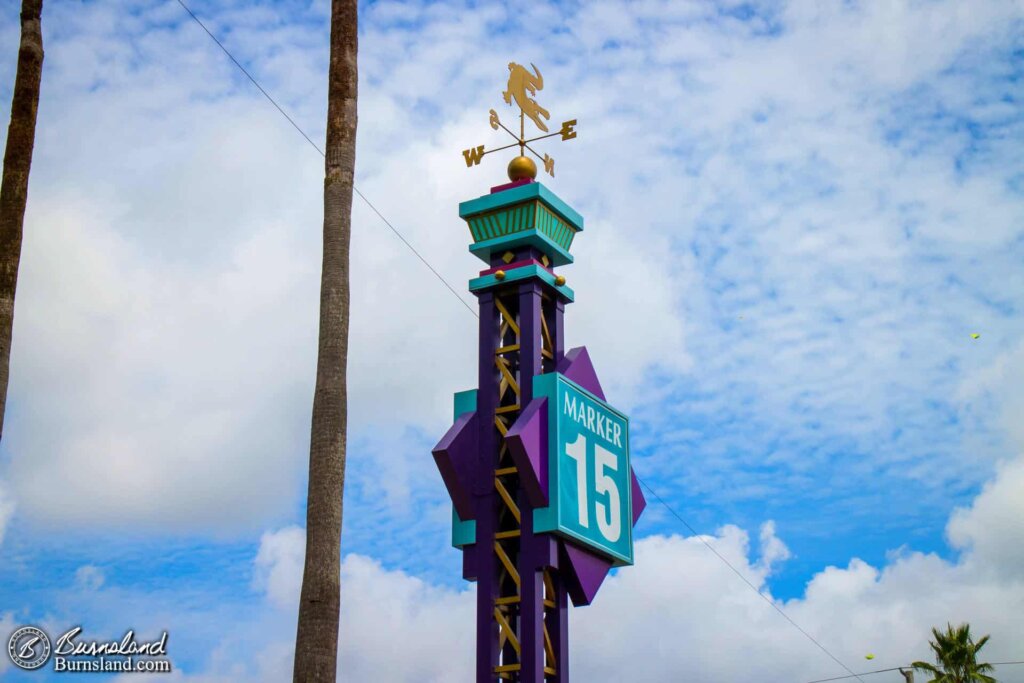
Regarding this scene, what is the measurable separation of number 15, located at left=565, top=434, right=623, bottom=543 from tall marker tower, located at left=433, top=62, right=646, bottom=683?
0.10ft

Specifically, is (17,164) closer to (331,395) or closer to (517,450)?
(331,395)

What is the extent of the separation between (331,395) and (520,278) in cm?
846

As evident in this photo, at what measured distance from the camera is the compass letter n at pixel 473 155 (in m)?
23.7

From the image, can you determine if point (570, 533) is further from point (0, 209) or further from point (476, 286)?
point (0, 209)

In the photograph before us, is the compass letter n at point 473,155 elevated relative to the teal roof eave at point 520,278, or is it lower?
elevated

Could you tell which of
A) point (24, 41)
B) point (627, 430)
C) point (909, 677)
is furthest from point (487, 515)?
point (909, 677)

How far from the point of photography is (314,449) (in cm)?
1385

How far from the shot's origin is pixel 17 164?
17.5m

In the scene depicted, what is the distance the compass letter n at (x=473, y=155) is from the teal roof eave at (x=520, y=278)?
2390 mm

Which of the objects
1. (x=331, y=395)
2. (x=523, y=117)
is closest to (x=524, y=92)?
(x=523, y=117)

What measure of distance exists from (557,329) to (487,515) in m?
3.52

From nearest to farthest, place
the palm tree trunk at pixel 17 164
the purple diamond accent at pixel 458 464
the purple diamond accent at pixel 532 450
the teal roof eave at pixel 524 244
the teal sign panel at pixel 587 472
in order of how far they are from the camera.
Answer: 1. the palm tree trunk at pixel 17 164
2. the purple diamond accent at pixel 532 450
3. the teal sign panel at pixel 587 472
4. the purple diamond accent at pixel 458 464
5. the teal roof eave at pixel 524 244

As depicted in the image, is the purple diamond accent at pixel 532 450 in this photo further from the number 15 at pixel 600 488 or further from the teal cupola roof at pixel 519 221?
the teal cupola roof at pixel 519 221

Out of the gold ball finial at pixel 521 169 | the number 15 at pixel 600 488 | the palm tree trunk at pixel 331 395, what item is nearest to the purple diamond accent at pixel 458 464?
the number 15 at pixel 600 488
